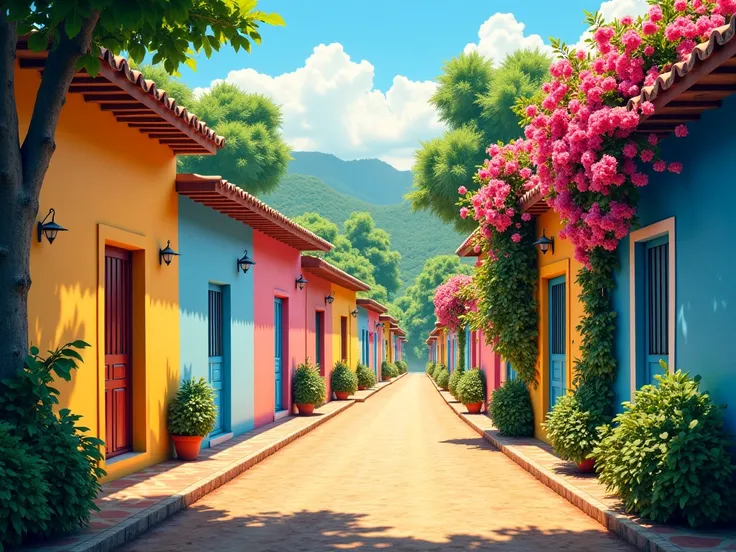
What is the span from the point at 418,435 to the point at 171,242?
716 centimetres

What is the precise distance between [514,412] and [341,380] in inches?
524

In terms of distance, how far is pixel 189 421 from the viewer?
469 inches

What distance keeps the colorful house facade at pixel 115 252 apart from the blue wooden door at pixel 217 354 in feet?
7.44

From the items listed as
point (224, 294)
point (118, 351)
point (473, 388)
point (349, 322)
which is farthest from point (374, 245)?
point (118, 351)

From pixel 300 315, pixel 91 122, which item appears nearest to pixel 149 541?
pixel 91 122

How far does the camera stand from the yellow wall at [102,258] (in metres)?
8.58

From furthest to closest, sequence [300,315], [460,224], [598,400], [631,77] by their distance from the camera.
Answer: [460,224], [300,315], [598,400], [631,77]

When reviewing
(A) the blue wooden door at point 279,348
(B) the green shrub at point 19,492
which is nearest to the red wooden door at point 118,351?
(B) the green shrub at point 19,492

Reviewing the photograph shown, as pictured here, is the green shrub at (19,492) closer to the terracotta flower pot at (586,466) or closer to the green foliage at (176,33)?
the green foliage at (176,33)

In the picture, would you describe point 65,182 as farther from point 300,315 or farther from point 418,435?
point 300,315

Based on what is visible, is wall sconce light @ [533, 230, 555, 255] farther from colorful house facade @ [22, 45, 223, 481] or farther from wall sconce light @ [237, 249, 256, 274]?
colorful house facade @ [22, 45, 223, 481]

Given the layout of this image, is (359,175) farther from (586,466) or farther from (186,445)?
(586,466)

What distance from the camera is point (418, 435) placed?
1725cm

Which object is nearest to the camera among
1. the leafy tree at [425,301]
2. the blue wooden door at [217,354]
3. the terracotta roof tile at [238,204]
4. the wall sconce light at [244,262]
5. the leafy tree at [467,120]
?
the terracotta roof tile at [238,204]
